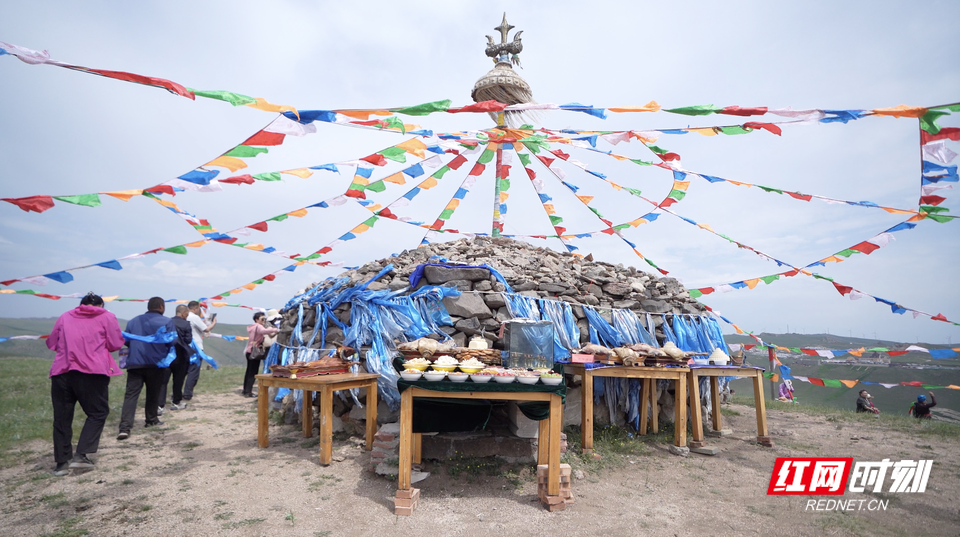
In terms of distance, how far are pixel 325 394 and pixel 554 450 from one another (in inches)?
99.7

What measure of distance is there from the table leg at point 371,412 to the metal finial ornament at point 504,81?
5.20 meters

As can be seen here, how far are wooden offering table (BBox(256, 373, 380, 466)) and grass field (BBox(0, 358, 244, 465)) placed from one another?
8.30ft

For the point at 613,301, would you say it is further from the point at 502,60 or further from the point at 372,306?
the point at 502,60

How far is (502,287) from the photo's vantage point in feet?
22.9

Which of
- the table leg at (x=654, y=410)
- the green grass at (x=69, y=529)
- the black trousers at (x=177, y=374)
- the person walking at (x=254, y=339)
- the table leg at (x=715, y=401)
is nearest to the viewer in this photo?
the green grass at (x=69, y=529)

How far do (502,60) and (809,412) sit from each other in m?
9.37

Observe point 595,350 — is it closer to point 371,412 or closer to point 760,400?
point 760,400

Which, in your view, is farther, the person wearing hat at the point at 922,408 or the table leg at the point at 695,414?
the person wearing hat at the point at 922,408

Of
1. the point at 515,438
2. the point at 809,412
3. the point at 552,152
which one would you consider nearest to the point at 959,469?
the point at 809,412

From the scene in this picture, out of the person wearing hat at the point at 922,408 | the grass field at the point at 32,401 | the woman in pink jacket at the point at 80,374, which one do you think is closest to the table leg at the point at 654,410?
the woman in pink jacket at the point at 80,374

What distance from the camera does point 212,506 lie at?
4.08 m

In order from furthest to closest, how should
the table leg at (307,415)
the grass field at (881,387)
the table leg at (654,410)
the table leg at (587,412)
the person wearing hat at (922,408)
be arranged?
the grass field at (881,387), the person wearing hat at (922,408), the table leg at (654,410), the table leg at (307,415), the table leg at (587,412)

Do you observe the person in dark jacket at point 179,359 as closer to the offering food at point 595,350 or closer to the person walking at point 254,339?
the person walking at point 254,339

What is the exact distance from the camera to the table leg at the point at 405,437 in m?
4.03
